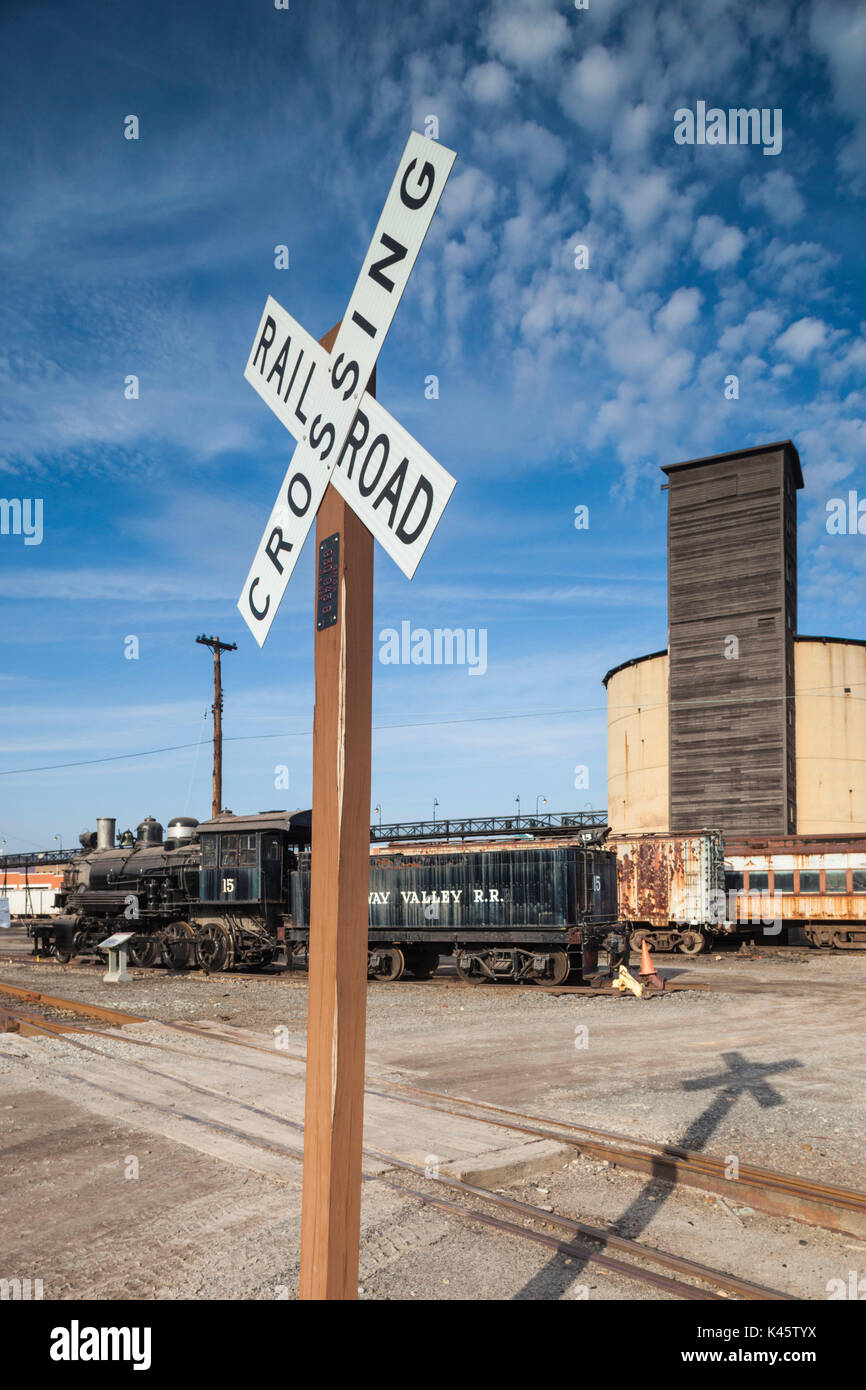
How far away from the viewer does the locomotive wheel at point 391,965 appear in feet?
76.4


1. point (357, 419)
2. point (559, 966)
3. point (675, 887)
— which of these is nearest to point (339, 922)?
point (357, 419)

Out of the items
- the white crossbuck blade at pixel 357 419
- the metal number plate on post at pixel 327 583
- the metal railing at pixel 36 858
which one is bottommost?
the metal railing at pixel 36 858

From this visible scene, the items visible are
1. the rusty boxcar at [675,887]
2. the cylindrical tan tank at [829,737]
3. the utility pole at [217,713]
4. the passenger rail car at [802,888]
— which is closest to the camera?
the rusty boxcar at [675,887]

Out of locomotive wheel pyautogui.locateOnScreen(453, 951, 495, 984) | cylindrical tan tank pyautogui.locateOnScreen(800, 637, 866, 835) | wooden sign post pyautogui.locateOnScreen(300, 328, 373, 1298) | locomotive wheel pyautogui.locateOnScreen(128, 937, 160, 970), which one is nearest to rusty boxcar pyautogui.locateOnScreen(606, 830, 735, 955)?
locomotive wheel pyautogui.locateOnScreen(453, 951, 495, 984)

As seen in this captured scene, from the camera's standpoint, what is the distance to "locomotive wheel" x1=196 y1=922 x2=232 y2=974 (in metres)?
24.8

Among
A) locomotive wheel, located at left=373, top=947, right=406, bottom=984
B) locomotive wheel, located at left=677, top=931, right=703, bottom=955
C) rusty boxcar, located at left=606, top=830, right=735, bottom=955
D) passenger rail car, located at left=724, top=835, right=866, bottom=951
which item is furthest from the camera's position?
locomotive wheel, located at left=677, top=931, right=703, bottom=955

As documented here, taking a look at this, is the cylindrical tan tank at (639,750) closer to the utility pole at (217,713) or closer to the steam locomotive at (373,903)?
the utility pole at (217,713)

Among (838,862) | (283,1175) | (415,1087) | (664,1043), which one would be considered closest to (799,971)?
(838,862)

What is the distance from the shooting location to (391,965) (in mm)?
23453

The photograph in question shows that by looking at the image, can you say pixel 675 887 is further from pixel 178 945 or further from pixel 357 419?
pixel 357 419

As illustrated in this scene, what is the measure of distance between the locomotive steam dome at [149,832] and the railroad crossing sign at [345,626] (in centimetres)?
2901

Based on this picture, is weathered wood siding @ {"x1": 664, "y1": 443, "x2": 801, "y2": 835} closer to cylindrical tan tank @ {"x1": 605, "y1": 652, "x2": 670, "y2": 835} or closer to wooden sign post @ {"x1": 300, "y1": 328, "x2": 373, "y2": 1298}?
cylindrical tan tank @ {"x1": 605, "y1": 652, "x2": 670, "y2": 835}

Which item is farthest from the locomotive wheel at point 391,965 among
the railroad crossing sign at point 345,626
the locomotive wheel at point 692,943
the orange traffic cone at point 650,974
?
the railroad crossing sign at point 345,626
